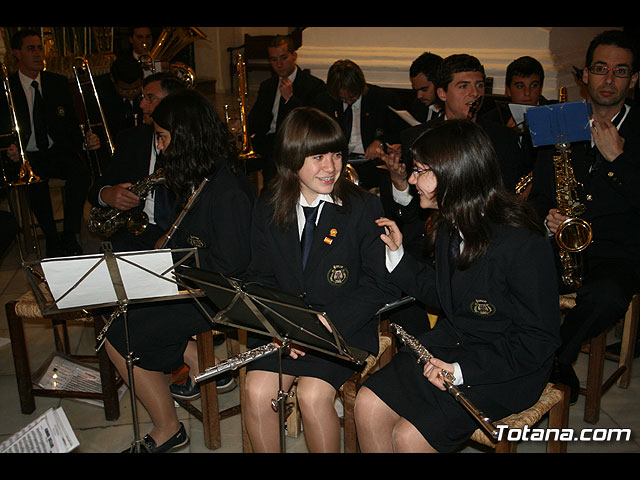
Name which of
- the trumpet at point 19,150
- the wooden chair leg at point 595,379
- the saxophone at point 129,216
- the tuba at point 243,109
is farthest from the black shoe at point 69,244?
the wooden chair leg at point 595,379

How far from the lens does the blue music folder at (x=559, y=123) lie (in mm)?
2922

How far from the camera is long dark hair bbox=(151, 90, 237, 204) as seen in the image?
2.97m

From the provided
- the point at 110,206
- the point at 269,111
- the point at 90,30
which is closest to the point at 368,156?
the point at 269,111

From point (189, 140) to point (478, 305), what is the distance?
1540 mm

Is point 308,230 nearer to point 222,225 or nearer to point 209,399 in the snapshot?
point 222,225

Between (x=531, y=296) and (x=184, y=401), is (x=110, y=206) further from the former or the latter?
(x=531, y=296)

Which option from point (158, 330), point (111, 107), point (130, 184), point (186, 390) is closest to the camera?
point (158, 330)

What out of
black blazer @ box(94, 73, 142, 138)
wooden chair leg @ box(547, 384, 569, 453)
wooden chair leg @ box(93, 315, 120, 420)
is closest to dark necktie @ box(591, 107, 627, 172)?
wooden chair leg @ box(547, 384, 569, 453)

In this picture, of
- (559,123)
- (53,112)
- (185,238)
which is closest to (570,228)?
(559,123)

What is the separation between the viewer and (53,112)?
203 inches

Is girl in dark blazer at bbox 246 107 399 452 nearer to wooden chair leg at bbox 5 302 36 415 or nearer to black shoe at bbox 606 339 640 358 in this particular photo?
wooden chair leg at bbox 5 302 36 415

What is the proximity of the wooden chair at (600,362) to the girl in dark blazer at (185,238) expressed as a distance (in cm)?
164

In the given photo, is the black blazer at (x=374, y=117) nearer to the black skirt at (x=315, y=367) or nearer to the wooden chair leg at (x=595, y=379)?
the wooden chair leg at (x=595, y=379)

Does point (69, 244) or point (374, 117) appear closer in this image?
point (374, 117)
